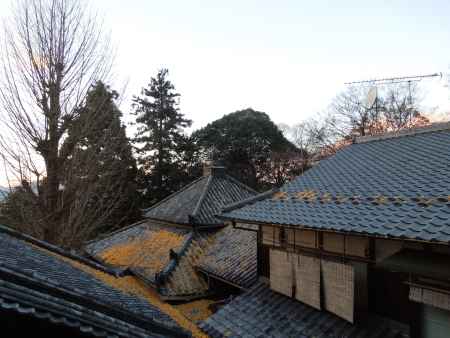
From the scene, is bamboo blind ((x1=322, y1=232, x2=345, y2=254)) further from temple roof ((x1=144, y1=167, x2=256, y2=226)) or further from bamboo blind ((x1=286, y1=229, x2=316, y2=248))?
temple roof ((x1=144, y1=167, x2=256, y2=226))

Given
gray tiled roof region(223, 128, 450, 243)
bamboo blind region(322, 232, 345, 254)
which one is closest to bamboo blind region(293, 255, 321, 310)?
bamboo blind region(322, 232, 345, 254)

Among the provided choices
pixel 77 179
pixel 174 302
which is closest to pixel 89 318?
pixel 77 179

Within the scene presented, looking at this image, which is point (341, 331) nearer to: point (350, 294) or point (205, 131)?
point (350, 294)

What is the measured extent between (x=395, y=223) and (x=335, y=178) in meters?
3.17

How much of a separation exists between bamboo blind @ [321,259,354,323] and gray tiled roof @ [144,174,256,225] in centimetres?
878

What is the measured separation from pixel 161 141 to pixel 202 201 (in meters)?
17.0

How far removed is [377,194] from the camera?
5.95 meters

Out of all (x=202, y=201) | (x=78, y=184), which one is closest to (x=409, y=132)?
(x=78, y=184)

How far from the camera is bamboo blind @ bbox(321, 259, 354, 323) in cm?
577

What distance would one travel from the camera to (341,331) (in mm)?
5621

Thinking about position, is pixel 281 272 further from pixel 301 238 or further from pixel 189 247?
pixel 189 247

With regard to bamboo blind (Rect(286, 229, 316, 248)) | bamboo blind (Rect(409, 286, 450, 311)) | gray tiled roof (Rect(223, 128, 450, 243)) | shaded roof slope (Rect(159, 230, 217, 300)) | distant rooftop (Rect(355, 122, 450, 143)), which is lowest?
shaded roof slope (Rect(159, 230, 217, 300))

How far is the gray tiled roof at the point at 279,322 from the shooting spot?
5.45 meters

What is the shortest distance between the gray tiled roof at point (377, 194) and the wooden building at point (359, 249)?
0.07ft
